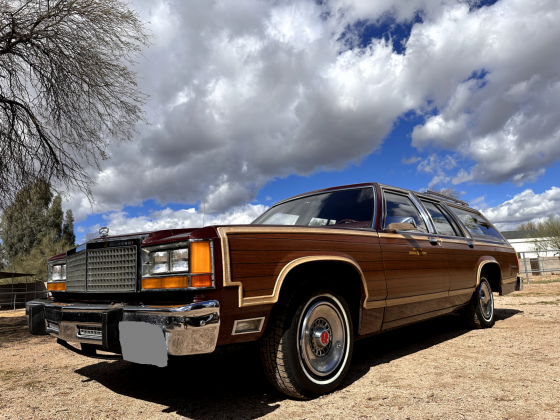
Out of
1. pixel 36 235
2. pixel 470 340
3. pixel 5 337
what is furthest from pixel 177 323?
pixel 36 235

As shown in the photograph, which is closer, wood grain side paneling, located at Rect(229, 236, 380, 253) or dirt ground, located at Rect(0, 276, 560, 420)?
wood grain side paneling, located at Rect(229, 236, 380, 253)

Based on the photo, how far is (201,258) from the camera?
2.12m

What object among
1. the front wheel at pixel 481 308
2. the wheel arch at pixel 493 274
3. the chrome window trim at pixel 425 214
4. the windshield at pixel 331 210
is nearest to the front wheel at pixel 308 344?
the windshield at pixel 331 210

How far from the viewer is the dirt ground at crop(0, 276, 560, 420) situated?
2.37m

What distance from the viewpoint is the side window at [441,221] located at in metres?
4.42

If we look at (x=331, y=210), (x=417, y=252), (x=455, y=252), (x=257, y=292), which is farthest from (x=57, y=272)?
(x=455, y=252)

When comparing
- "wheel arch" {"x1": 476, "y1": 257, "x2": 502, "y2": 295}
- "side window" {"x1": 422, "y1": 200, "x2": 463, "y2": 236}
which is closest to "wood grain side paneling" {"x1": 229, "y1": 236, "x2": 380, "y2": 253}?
"side window" {"x1": 422, "y1": 200, "x2": 463, "y2": 236}

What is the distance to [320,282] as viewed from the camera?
8.87ft

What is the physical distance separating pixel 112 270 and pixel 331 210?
6.82 ft

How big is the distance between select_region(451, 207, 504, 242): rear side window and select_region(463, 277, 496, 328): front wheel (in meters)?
0.65

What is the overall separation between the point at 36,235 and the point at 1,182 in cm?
3345

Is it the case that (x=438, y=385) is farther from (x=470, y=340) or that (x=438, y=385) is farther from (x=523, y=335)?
(x=523, y=335)

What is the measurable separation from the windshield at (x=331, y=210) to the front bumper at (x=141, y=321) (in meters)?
1.82

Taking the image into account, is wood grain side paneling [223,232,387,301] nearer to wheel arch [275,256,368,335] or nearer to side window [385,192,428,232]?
wheel arch [275,256,368,335]
